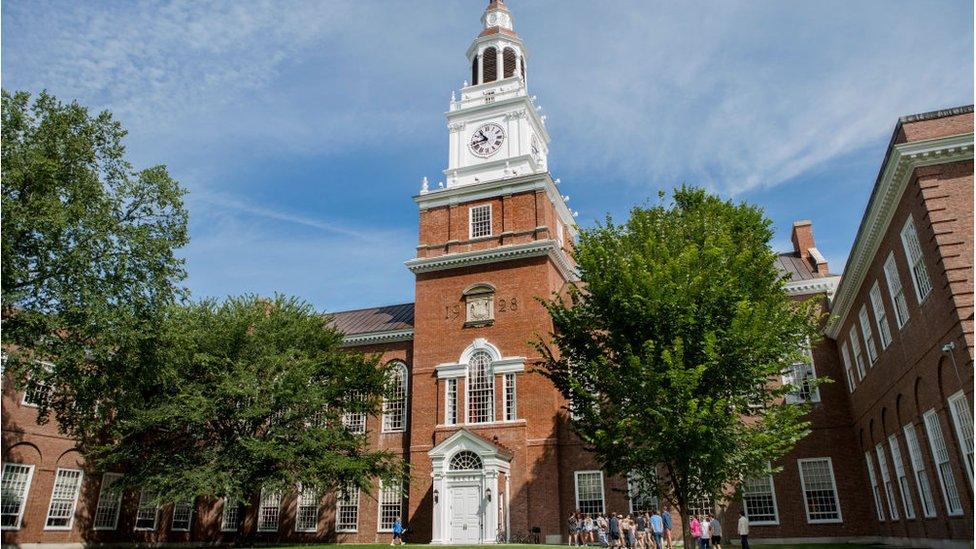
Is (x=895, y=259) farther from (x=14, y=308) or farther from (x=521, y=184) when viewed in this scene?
(x=14, y=308)

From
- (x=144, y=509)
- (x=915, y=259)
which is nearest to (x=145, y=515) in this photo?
(x=144, y=509)

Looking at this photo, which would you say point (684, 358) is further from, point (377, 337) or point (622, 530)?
point (377, 337)

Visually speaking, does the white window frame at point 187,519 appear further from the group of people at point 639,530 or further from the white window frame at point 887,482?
the white window frame at point 887,482

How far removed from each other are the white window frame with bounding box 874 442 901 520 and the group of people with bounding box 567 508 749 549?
191 inches

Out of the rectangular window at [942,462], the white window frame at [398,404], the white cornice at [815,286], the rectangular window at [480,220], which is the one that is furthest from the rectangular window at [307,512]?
the rectangular window at [942,462]

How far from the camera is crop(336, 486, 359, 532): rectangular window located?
33.4 m

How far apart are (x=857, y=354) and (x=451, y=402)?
55.9 ft

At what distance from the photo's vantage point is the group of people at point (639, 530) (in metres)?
23.9

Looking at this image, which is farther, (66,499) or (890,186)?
(66,499)

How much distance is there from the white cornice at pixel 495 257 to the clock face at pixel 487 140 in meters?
6.83

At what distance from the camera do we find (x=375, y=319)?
39938 mm

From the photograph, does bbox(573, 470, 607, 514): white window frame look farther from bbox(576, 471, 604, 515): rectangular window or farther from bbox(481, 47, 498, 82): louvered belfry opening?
bbox(481, 47, 498, 82): louvered belfry opening

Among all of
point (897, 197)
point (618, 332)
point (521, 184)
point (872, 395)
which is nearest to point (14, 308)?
point (618, 332)

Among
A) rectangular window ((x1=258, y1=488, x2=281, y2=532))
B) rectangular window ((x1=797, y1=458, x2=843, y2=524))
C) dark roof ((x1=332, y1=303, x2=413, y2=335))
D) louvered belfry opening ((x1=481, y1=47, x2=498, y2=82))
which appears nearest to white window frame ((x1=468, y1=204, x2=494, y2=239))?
dark roof ((x1=332, y1=303, x2=413, y2=335))
